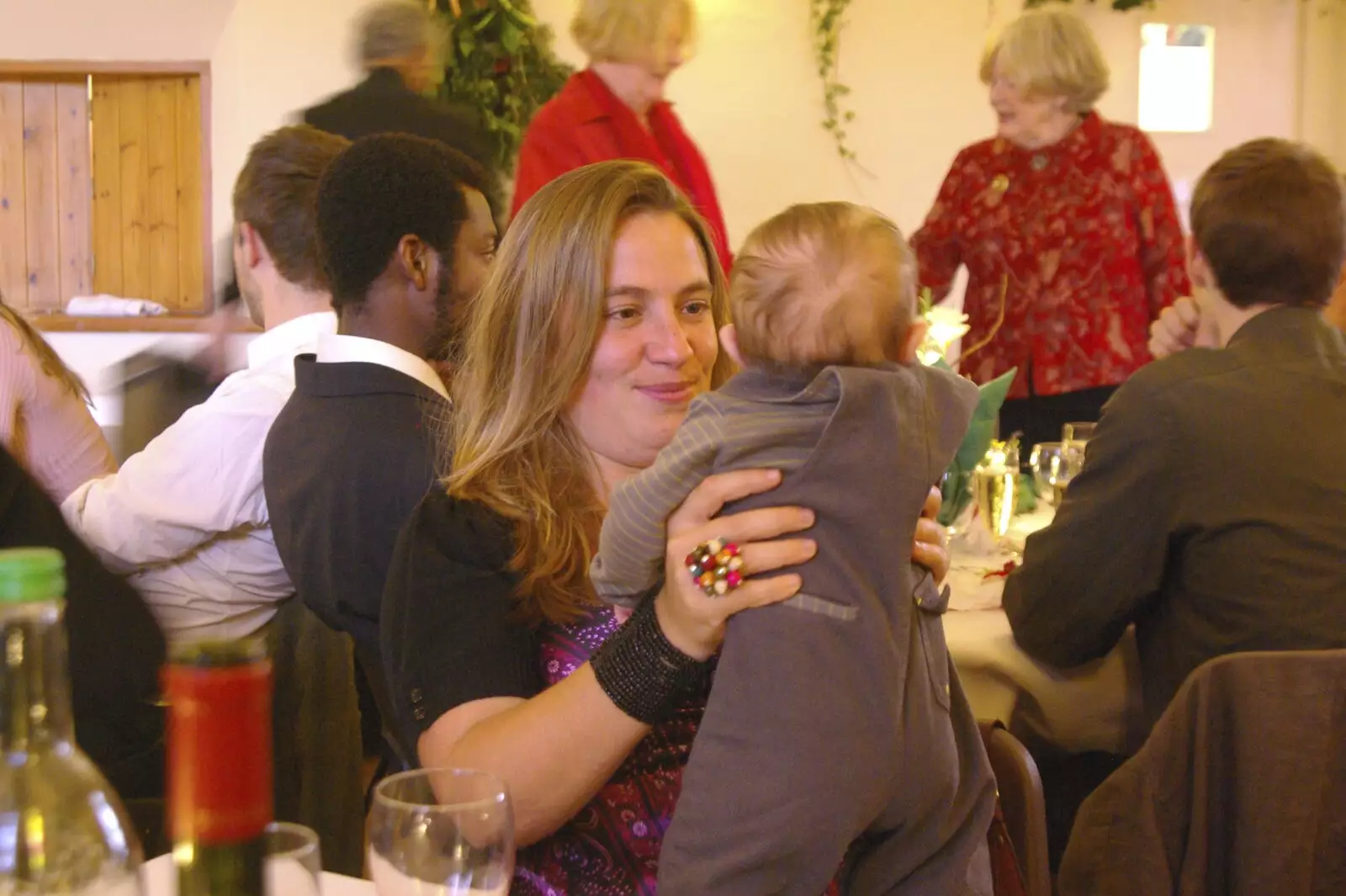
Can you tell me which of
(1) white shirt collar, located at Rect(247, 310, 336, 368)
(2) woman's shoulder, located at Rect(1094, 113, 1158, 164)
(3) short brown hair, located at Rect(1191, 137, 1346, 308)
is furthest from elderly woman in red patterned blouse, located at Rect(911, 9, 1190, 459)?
(1) white shirt collar, located at Rect(247, 310, 336, 368)

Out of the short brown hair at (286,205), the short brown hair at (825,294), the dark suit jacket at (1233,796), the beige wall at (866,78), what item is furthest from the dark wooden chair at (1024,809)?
the beige wall at (866,78)

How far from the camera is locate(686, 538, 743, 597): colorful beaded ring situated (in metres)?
1.15

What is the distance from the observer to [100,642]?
4.78 feet

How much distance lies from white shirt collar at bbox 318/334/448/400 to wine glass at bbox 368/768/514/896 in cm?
118

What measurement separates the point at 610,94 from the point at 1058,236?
4.40 feet

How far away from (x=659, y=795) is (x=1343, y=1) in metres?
5.70

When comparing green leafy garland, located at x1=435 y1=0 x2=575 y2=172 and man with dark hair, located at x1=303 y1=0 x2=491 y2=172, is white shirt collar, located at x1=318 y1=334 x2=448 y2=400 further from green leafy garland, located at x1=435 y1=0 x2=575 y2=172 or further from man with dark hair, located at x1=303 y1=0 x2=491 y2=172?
green leafy garland, located at x1=435 y1=0 x2=575 y2=172

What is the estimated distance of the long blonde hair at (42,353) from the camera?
255 cm

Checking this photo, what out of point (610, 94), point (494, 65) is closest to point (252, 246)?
point (610, 94)

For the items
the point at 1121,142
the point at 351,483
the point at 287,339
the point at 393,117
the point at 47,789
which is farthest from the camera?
the point at 1121,142

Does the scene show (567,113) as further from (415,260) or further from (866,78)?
(866,78)

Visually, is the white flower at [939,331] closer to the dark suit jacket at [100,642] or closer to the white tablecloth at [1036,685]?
the white tablecloth at [1036,685]

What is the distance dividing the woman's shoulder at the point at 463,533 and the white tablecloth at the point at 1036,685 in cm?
81

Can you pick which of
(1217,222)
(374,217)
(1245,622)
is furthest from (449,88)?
(1245,622)
